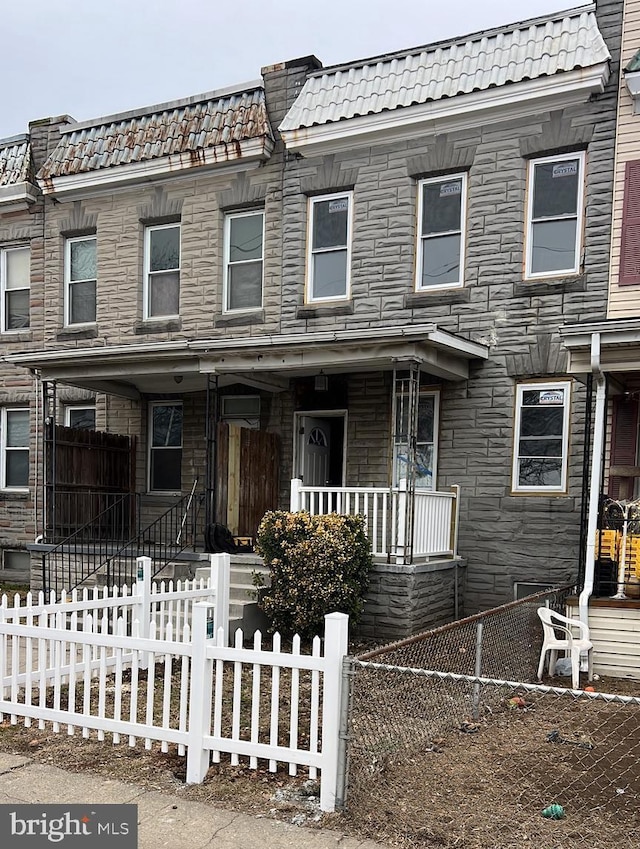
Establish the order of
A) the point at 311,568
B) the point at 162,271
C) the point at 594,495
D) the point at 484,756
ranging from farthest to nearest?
the point at 162,271 → the point at 311,568 → the point at 594,495 → the point at 484,756

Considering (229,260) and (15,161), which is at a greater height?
(15,161)

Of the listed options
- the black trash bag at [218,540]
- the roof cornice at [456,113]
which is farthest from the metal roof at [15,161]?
the black trash bag at [218,540]

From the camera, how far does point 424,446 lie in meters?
12.3

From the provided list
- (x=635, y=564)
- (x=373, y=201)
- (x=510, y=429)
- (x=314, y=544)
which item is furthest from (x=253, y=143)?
(x=635, y=564)

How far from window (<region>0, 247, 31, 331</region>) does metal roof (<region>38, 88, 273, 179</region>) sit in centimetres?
184

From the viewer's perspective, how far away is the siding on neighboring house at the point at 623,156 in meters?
10.9

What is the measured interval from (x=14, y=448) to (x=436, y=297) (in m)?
9.08

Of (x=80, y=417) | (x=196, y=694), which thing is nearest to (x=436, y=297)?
(x=80, y=417)

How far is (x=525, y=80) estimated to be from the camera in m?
11.4

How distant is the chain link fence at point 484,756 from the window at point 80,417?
9.64 metres

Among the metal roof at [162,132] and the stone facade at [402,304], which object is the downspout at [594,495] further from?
the metal roof at [162,132]

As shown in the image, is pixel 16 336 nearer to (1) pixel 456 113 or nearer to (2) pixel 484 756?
(1) pixel 456 113

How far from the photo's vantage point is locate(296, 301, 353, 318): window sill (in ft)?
42.2

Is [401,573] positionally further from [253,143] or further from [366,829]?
[253,143]
